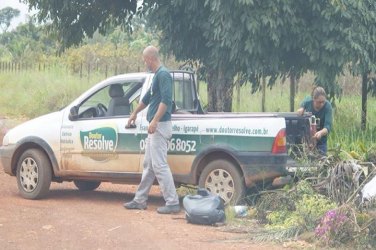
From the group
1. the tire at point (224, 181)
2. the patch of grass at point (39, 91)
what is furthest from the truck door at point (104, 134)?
the patch of grass at point (39, 91)

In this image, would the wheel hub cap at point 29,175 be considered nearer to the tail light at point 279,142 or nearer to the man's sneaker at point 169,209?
the man's sneaker at point 169,209

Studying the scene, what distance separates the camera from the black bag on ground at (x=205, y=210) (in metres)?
9.13

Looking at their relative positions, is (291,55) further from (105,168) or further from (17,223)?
(17,223)

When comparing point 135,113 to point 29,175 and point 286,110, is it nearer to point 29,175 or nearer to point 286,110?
point 29,175

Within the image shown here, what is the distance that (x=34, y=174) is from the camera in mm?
11125

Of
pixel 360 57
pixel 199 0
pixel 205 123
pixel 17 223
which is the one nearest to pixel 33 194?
pixel 17 223

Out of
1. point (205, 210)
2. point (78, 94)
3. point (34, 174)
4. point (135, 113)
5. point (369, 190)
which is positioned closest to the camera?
point (369, 190)

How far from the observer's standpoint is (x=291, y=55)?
14398 millimetres

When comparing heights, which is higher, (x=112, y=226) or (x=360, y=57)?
(x=360, y=57)

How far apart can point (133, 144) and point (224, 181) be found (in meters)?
1.35

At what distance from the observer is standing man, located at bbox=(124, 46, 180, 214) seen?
982cm

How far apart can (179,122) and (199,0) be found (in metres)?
4.38

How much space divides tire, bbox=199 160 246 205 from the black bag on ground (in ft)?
1.51

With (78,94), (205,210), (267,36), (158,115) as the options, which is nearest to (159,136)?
(158,115)
